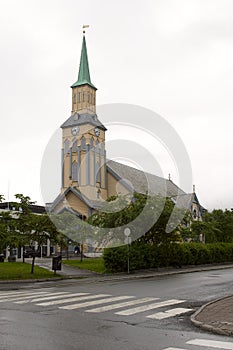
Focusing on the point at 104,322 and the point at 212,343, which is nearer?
the point at 212,343

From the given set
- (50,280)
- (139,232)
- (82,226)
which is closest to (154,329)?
(50,280)

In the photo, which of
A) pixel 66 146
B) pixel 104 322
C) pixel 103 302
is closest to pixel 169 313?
pixel 104 322

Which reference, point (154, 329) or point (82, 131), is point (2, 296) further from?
point (82, 131)

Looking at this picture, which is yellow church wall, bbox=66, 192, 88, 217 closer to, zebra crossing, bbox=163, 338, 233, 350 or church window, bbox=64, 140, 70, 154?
church window, bbox=64, 140, 70, 154

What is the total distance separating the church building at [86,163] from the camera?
59.3 metres

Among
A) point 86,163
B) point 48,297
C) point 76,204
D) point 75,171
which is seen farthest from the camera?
point 75,171

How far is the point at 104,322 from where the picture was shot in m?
10.4

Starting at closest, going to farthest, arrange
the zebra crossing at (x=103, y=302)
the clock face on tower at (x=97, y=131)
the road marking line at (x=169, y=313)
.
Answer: the road marking line at (x=169, y=313) < the zebra crossing at (x=103, y=302) < the clock face on tower at (x=97, y=131)

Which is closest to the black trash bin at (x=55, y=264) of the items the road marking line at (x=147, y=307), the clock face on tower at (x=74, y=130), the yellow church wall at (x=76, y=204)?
the road marking line at (x=147, y=307)

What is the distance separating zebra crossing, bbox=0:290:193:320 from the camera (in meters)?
12.1

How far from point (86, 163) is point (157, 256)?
1221 inches

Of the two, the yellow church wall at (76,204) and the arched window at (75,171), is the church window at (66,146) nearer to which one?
the arched window at (75,171)

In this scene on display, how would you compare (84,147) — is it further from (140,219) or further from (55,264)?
(55,264)

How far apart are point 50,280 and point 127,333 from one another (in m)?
15.4
